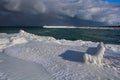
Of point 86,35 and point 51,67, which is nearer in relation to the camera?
point 51,67

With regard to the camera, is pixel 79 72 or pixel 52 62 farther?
pixel 52 62

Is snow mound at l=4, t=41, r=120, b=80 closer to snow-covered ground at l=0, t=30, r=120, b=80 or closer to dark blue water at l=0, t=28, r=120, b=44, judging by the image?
snow-covered ground at l=0, t=30, r=120, b=80

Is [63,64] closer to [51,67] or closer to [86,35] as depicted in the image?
[51,67]

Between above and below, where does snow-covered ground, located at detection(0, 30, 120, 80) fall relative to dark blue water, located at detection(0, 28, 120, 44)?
above

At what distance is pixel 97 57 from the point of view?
9812 mm

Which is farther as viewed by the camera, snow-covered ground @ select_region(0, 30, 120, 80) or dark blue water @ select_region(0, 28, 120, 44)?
dark blue water @ select_region(0, 28, 120, 44)

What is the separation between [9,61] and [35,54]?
1798mm

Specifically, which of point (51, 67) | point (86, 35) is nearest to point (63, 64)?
point (51, 67)

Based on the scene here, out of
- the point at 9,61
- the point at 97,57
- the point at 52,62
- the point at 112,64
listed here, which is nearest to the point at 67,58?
the point at 52,62

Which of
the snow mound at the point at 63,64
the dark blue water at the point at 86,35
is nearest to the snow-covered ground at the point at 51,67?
the snow mound at the point at 63,64

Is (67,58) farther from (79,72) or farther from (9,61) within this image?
(9,61)

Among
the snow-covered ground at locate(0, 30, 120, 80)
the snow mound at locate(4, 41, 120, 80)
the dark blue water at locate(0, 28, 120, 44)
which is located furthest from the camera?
the dark blue water at locate(0, 28, 120, 44)

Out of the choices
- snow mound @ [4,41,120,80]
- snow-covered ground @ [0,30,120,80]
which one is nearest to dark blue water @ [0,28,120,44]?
snow mound @ [4,41,120,80]

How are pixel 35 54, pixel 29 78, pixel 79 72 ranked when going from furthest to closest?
pixel 35 54 < pixel 79 72 < pixel 29 78
